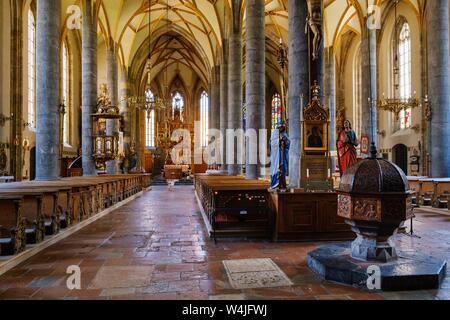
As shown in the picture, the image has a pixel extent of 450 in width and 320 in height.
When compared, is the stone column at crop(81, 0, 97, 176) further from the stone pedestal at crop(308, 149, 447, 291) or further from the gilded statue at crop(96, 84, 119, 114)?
the stone pedestal at crop(308, 149, 447, 291)

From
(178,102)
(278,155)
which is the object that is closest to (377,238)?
(278,155)

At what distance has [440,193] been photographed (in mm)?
12320

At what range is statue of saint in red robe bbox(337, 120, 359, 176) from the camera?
30.0 ft

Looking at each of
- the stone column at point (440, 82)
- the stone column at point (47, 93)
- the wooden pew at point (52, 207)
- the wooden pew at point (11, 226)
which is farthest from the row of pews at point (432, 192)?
the stone column at point (47, 93)

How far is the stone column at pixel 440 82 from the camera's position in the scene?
1468 cm

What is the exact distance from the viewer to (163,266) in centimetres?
543

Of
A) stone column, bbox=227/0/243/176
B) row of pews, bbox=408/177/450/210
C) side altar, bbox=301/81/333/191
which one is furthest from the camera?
stone column, bbox=227/0/243/176

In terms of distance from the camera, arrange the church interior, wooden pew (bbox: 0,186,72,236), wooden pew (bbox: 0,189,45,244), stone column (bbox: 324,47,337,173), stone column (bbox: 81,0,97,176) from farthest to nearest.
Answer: stone column (bbox: 324,47,337,173) < stone column (bbox: 81,0,97,176) < wooden pew (bbox: 0,186,72,236) < wooden pew (bbox: 0,189,45,244) < the church interior

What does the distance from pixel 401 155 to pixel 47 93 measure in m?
19.9

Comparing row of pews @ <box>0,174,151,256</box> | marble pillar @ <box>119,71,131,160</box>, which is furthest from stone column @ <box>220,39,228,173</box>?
row of pews @ <box>0,174,151,256</box>

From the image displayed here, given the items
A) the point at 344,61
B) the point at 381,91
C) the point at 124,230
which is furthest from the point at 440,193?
the point at 344,61

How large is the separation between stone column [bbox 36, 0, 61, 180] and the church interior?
0.04 meters

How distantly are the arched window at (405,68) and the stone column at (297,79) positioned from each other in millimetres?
16062

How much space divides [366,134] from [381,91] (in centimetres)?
670
